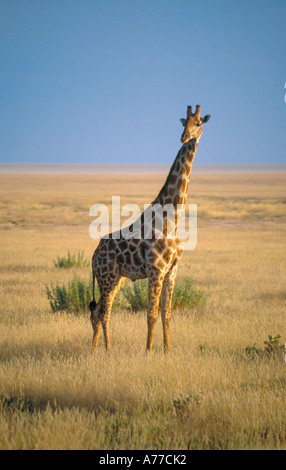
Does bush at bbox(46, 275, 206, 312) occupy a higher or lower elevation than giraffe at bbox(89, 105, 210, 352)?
lower

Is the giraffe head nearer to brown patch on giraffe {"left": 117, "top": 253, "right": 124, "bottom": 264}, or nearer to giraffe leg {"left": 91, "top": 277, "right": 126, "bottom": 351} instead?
brown patch on giraffe {"left": 117, "top": 253, "right": 124, "bottom": 264}

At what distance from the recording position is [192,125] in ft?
19.4

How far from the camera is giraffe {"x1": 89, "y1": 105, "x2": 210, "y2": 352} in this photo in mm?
5926

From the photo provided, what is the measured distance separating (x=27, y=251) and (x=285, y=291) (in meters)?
10.1

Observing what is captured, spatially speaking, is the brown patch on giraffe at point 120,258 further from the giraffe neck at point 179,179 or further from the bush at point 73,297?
the bush at point 73,297

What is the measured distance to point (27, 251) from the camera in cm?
1775

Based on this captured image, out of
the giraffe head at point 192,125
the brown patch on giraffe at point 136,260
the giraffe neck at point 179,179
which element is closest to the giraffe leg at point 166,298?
the brown patch on giraffe at point 136,260

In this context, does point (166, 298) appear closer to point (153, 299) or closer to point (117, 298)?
point (153, 299)

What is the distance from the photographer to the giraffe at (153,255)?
5.93 meters

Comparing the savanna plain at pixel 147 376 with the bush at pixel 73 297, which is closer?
the savanna plain at pixel 147 376

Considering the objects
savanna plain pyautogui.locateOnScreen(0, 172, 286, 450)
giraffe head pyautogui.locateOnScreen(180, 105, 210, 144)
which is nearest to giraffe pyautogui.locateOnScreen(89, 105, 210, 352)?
giraffe head pyautogui.locateOnScreen(180, 105, 210, 144)

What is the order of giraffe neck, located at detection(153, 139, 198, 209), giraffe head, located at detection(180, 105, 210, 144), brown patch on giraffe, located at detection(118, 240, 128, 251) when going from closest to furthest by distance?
giraffe head, located at detection(180, 105, 210, 144) → giraffe neck, located at detection(153, 139, 198, 209) → brown patch on giraffe, located at detection(118, 240, 128, 251)

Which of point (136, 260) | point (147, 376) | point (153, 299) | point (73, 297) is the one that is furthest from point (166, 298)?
point (73, 297)

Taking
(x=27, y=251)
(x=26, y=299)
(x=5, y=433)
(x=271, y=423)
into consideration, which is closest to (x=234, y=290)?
(x=26, y=299)
